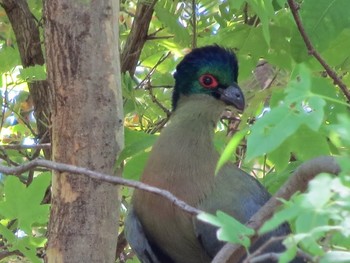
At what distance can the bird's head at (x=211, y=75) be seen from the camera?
360 centimetres

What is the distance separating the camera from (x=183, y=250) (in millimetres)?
3514

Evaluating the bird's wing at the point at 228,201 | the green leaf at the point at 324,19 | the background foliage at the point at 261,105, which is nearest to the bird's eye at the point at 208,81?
the background foliage at the point at 261,105

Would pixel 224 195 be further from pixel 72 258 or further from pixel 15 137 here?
pixel 15 137

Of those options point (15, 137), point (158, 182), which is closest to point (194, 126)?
point (158, 182)

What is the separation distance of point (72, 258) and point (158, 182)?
0.58 meters

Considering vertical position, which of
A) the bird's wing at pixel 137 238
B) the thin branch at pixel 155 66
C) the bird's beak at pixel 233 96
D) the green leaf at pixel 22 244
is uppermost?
the thin branch at pixel 155 66

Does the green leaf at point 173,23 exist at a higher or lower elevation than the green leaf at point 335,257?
higher

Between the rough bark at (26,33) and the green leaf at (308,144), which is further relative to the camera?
the rough bark at (26,33)

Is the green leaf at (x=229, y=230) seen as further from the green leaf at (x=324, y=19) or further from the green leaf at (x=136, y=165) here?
the green leaf at (x=136, y=165)

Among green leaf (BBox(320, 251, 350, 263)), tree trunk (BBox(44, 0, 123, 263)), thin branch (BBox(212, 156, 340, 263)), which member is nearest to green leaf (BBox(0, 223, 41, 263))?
tree trunk (BBox(44, 0, 123, 263))

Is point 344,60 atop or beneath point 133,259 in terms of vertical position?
atop

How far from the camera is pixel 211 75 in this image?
3.70 metres

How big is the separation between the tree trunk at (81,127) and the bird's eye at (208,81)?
794 mm

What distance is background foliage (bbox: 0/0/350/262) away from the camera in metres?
1.62
